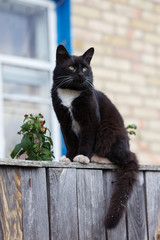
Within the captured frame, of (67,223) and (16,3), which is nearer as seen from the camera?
(67,223)

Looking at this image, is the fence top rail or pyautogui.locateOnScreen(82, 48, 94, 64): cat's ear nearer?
the fence top rail

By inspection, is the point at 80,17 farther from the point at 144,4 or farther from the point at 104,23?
the point at 144,4

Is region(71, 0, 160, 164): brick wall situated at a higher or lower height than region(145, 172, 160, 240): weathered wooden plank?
higher

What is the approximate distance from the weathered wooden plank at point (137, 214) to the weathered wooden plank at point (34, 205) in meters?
0.58

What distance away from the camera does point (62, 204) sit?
101 inches

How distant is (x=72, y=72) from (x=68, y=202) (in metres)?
0.83

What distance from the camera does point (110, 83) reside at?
5.09 meters

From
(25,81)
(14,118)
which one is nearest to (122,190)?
(14,118)

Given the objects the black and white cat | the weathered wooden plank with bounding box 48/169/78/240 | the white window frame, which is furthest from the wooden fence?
the white window frame

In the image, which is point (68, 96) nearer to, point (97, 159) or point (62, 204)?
point (97, 159)

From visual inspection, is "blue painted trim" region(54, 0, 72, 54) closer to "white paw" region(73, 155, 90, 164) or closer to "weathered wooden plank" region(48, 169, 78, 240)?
"white paw" region(73, 155, 90, 164)

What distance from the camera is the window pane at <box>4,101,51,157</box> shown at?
183 inches

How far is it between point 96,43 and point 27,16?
0.77 metres

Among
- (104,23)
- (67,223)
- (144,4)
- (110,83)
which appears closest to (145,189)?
(67,223)
